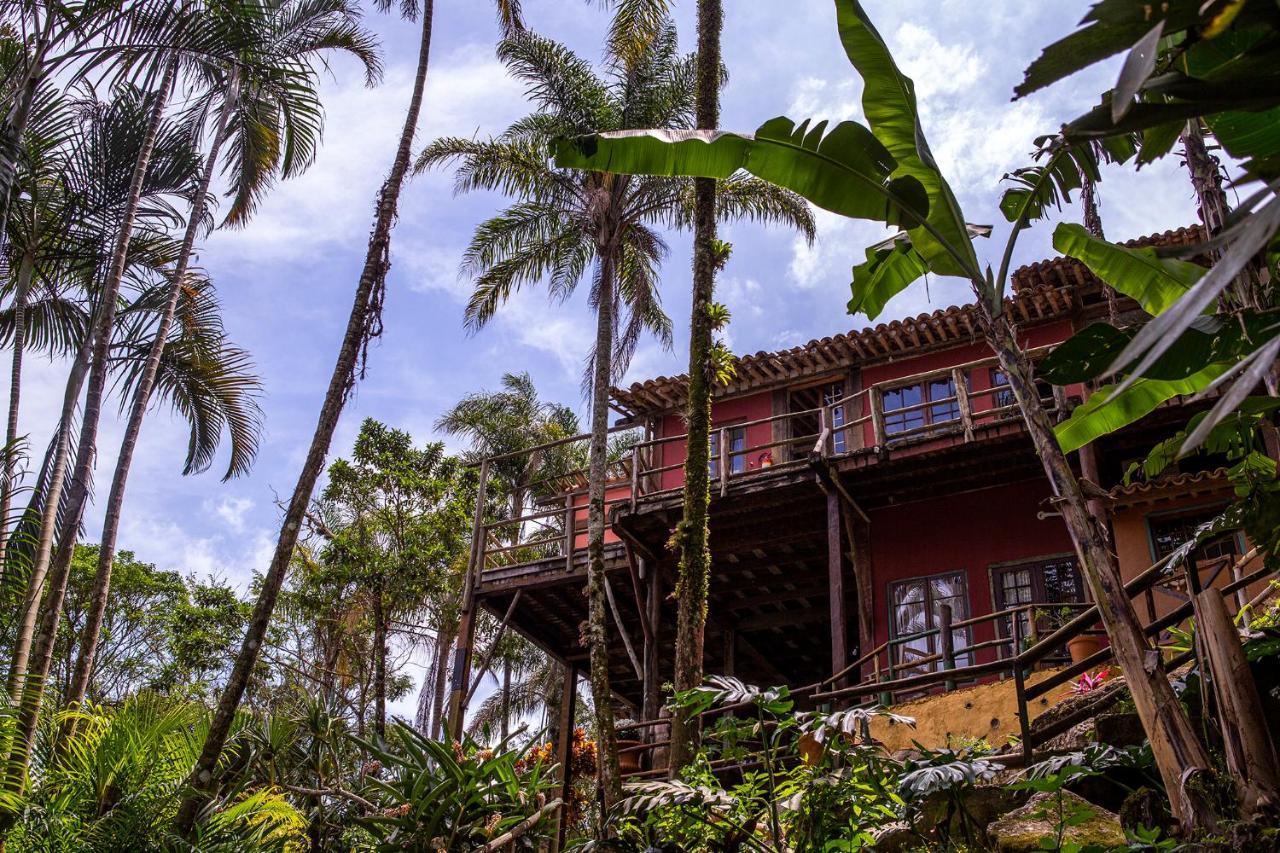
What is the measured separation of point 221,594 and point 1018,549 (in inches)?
588

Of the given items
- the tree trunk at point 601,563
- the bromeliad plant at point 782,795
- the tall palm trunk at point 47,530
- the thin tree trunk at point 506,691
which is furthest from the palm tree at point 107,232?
the thin tree trunk at point 506,691

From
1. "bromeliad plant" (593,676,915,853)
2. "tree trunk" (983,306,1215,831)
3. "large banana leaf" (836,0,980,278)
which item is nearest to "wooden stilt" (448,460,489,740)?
"bromeliad plant" (593,676,915,853)

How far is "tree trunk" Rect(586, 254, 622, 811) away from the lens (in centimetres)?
777

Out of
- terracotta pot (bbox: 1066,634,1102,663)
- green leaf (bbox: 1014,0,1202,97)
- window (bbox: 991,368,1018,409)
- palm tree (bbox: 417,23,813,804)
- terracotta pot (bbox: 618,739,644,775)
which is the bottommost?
terracotta pot (bbox: 618,739,644,775)

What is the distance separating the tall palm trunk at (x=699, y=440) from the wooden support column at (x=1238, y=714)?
2.93 meters

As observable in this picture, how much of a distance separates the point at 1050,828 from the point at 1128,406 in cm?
215

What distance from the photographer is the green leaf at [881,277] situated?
625 cm

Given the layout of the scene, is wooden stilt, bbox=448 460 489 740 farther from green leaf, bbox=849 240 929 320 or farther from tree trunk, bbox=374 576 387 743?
green leaf, bbox=849 240 929 320

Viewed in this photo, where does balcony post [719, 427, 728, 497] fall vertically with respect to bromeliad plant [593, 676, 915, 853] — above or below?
above

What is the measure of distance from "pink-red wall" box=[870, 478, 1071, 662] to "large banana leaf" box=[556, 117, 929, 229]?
906cm

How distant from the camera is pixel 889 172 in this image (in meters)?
5.47

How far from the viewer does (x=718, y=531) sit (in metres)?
14.5

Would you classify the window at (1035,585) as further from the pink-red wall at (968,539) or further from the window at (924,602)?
the window at (924,602)

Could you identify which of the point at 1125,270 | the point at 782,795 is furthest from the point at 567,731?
the point at 1125,270
